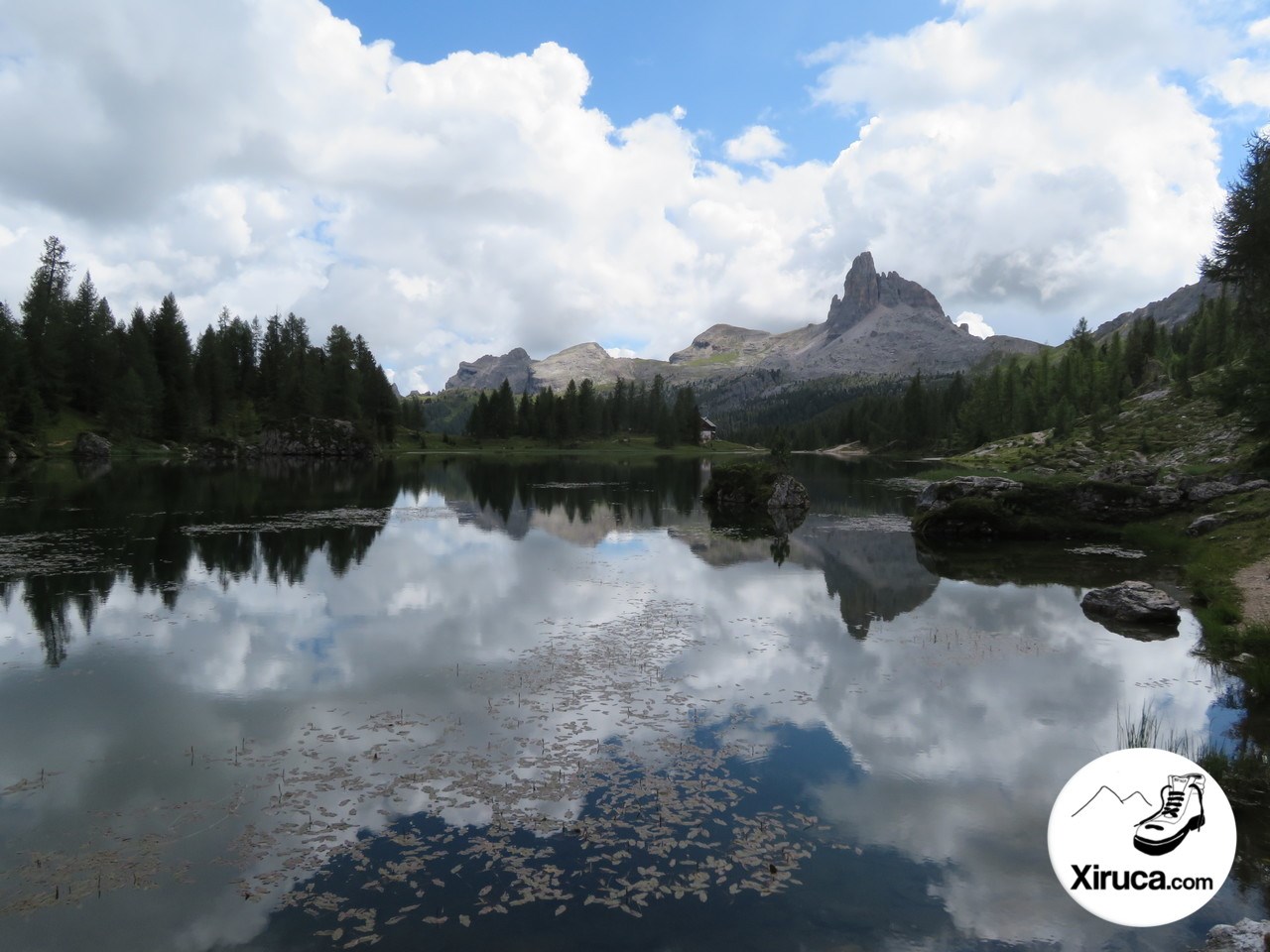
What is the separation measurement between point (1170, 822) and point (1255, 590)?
78.4ft

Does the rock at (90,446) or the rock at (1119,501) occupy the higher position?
the rock at (90,446)

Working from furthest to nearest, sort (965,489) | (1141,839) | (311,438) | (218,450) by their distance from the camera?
(311,438), (218,450), (965,489), (1141,839)

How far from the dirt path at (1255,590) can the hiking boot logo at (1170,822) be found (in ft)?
58.5

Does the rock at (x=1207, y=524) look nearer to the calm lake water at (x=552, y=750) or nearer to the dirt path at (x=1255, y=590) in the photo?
the calm lake water at (x=552, y=750)

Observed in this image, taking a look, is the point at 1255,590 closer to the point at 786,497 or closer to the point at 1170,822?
the point at 1170,822

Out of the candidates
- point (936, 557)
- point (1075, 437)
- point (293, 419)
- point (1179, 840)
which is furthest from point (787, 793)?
point (293, 419)

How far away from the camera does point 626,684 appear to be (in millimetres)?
19734

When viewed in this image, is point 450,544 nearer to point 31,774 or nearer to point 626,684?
point 626,684

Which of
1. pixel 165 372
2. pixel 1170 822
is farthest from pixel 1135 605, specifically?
pixel 165 372

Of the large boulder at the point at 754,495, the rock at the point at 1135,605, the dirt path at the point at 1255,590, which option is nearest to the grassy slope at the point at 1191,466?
the dirt path at the point at 1255,590

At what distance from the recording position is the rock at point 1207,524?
39975 mm

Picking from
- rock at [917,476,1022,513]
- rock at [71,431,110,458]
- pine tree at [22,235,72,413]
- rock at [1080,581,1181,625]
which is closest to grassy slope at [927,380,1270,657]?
rock at [1080,581,1181,625]

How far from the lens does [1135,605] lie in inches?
1053

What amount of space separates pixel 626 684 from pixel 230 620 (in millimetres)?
15657
